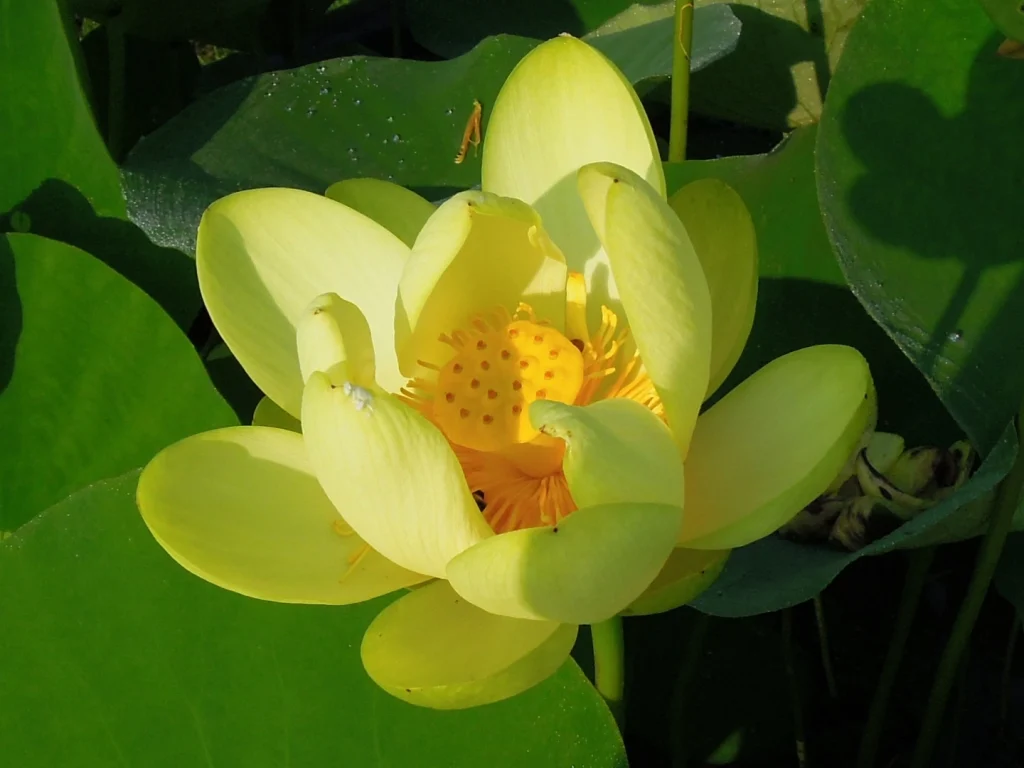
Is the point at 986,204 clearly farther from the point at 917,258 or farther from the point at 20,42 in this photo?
the point at 20,42

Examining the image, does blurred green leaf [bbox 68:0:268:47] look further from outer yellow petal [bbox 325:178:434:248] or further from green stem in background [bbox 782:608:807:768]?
green stem in background [bbox 782:608:807:768]

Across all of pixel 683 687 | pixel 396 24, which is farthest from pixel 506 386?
pixel 396 24

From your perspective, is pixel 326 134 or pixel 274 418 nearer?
pixel 274 418

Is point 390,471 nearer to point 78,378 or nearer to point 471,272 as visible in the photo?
point 471,272

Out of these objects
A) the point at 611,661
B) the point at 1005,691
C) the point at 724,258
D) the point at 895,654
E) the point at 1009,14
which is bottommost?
the point at 1005,691

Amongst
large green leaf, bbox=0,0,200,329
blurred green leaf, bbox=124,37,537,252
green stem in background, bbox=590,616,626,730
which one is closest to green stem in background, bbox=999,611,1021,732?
green stem in background, bbox=590,616,626,730

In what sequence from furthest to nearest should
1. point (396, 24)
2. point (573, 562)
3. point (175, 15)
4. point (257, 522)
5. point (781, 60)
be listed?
point (396, 24) → point (175, 15) → point (781, 60) → point (257, 522) → point (573, 562)

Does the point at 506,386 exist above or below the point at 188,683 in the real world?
above

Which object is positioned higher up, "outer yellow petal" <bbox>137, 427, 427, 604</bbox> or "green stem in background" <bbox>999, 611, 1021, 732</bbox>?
"outer yellow petal" <bbox>137, 427, 427, 604</bbox>
